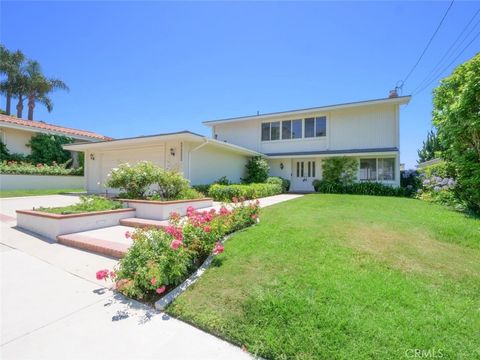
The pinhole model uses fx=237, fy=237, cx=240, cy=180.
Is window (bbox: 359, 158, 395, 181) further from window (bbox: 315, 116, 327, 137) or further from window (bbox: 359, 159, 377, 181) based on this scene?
window (bbox: 315, 116, 327, 137)

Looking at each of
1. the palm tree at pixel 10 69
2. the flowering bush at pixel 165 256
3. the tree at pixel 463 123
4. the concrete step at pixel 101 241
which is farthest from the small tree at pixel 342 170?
the palm tree at pixel 10 69

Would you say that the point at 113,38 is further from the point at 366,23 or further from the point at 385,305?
the point at 385,305

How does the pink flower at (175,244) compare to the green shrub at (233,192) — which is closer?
the pink flower at (175,244)

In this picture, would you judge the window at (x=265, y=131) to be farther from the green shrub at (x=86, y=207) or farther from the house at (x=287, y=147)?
the green shrub at (x=86, y=207)

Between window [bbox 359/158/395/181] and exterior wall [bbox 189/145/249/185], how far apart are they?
7.94m

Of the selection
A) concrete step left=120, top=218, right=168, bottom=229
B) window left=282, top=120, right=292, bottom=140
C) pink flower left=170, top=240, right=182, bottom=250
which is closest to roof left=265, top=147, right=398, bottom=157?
window left=282, top=120, right=292, bottom=140

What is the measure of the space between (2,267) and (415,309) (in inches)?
247

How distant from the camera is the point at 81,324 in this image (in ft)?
8.76

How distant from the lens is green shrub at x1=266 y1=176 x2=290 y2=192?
15575 mm

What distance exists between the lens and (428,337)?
7.38ft

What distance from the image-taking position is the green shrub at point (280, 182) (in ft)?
51.1

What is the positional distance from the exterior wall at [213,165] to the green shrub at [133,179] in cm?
312

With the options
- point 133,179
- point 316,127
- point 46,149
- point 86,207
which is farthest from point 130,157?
point 316,127

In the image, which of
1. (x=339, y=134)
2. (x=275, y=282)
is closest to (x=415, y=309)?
(x=275, y=282)
